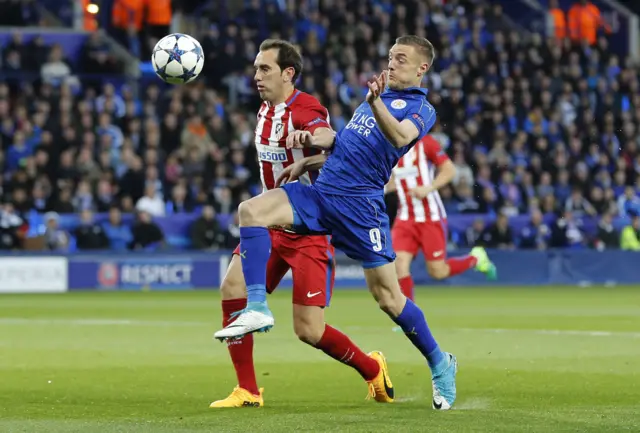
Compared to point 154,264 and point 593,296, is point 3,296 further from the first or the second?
point 593,296

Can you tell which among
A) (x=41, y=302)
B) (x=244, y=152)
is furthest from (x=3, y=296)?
(x=244, y=152)

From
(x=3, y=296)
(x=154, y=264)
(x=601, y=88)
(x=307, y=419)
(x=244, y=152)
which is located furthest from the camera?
(x=601, y=88)

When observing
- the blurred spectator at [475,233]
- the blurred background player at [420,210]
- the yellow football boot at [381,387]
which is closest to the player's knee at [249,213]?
the yellow football boot at [381,387]

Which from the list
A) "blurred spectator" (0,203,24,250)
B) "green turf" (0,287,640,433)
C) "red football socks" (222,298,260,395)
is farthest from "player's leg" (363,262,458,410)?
"blurred spectator" (0,203,24,250)

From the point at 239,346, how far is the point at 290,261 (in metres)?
0.62

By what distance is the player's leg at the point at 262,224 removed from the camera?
706 centimetres

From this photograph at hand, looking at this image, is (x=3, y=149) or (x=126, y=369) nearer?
(x=126, y=369)

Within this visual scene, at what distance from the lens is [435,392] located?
7.52 meters

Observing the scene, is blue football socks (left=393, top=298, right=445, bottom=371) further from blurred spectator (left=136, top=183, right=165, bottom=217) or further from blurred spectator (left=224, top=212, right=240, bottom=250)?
blurred spectator (left=136, top=183, right=165, bottom=217)

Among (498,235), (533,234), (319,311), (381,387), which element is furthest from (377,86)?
(533,234)

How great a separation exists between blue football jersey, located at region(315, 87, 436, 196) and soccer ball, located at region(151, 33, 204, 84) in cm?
144

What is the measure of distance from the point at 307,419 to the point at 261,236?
3.63ft

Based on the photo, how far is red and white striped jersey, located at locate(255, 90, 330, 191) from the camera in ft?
26.0

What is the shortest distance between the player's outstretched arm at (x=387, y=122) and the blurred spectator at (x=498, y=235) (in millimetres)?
16085
